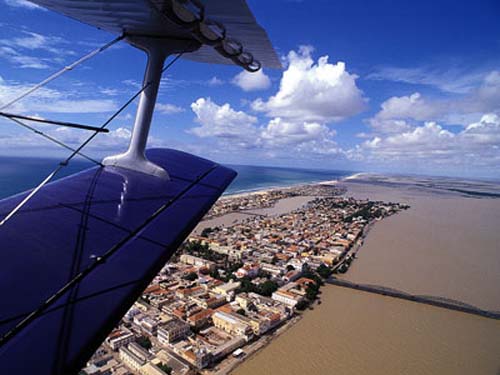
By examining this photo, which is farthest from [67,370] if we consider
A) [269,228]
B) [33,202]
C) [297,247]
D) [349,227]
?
[349,227]

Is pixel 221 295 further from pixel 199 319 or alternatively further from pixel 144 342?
pixel 144 342

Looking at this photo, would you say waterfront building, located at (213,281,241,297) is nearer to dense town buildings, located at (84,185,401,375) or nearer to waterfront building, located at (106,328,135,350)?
dense town buildings, located at (84,185,401,375)

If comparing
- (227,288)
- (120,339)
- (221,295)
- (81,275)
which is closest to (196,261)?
(227,288)

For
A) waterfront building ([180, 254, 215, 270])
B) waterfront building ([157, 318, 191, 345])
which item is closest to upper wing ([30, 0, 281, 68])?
waterfront building ([157, 318, 191, 345])

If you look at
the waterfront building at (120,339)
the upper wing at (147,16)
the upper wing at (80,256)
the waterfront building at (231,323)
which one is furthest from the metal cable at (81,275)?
the waterfront building at (231,323)

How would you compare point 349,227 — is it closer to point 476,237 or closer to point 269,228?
point 269,228

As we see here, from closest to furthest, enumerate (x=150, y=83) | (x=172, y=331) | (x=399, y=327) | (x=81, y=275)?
1. (x=81, y=275)
2. (x=150, y=83)
3. (x=172, y=331)
4. (x=399, y=327)
